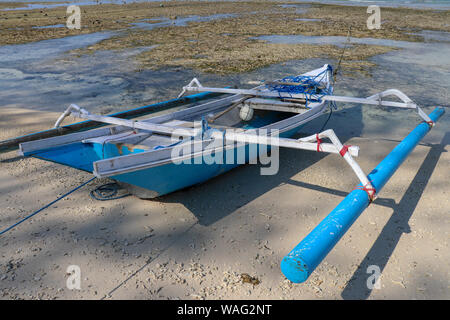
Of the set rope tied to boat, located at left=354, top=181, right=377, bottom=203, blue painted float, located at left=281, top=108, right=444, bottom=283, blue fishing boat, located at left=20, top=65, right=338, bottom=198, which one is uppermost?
blue fishing boat, located at left=20, top=65, right=338, bottom=198

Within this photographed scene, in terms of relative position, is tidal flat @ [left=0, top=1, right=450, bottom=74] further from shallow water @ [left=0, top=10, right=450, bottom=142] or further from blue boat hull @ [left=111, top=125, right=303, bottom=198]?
blue boat hull @ [left=111, top=125, right=303, bottom=198]

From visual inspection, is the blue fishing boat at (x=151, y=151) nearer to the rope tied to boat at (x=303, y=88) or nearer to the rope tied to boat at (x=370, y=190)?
the rope tied to boat at (x=303, y=88)

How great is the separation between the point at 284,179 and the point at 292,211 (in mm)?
951

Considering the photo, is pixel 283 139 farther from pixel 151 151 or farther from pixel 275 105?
pixel 275 105

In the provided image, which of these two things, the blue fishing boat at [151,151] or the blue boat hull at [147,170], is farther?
the blue boat hull at [147,170]

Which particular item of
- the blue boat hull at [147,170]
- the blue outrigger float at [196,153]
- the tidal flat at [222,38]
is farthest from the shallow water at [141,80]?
the blue boat hull at [147,170]

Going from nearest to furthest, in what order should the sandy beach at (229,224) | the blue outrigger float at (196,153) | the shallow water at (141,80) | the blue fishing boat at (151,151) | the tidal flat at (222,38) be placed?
the blue outrigger float at (196,153) → the sandy beach at (229,224) → the blue fishing boat at (151,151) → the shallow water at (141,80) → the tidal flat at (222,38)

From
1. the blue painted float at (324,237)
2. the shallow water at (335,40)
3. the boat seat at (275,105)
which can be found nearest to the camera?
the blue painted float at (324,237)

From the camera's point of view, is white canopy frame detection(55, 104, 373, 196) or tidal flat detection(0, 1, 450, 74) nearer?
white canopy frame detection(55, 104, 373, 196)

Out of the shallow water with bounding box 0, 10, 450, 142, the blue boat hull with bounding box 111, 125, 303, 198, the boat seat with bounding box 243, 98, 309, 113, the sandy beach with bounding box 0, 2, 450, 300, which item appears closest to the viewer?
the sandy beach with bounding box 0, 2, 450, 300

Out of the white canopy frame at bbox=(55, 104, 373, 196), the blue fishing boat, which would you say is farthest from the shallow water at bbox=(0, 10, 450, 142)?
the white canopy frame at bbox=(55, 104, 373, 196)

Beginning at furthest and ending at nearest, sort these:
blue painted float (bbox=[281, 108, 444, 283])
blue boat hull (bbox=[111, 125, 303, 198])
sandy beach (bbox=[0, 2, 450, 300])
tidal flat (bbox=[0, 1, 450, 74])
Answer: tidal flat (bbox=[0, 1, 450, 74])
blue boat hull (bbox=[111, 125, 303, 198])
sandy beach (bbox=[0, 2, 450, 300])
blue painted float (bbox=[281, 108, 444, 283])

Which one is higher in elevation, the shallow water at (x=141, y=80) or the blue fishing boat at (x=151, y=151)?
the shallow water at (x=141, y=80)

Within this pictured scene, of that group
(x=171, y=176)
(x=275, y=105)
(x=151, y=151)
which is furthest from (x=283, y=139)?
(x=275, y=105)
